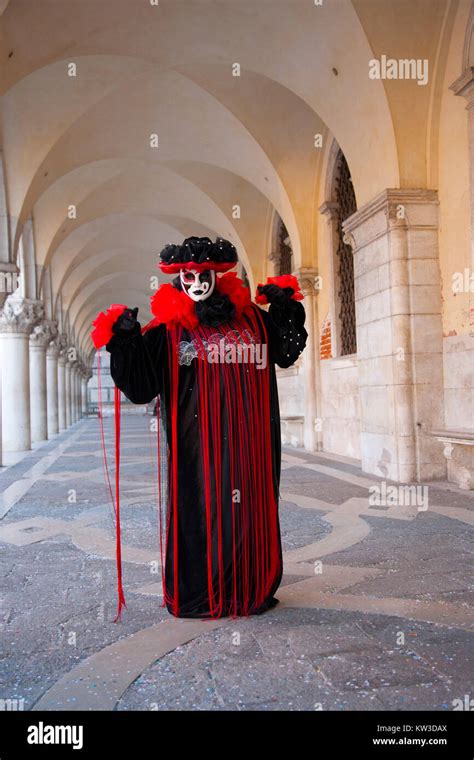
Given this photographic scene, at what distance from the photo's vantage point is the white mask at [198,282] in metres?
3.48

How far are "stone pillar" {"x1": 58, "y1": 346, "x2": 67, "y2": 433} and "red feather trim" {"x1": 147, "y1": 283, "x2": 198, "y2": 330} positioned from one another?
21.2 meters

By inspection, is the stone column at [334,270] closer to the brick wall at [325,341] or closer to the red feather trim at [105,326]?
the brick wall at [325,341]

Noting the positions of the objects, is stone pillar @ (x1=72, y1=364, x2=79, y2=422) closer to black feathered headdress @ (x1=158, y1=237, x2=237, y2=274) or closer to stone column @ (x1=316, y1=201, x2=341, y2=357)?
stone column @ (x1=316, y1=201, x2=341, y2=357)

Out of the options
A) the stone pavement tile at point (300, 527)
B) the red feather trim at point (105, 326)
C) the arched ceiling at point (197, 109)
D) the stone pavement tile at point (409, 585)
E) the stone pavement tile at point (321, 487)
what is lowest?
the stone pavement tile at point (300, 527)

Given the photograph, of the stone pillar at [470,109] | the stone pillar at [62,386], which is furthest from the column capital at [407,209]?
the stone pillar at [62,386]

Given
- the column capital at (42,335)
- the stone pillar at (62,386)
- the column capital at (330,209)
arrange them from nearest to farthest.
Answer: the column capital at (330,209) → the column capital at (42,335) → the stone pillar at (62,386)

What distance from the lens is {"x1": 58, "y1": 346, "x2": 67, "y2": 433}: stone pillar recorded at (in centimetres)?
2477

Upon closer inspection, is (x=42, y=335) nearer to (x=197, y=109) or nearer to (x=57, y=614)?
(x=197, y=109)

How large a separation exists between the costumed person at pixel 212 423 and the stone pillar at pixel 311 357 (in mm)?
9097

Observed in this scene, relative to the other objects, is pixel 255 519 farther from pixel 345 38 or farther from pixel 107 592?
pixel 345 38

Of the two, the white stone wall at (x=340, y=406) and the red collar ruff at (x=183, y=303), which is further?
the white stone wall at (x=340, y=406)

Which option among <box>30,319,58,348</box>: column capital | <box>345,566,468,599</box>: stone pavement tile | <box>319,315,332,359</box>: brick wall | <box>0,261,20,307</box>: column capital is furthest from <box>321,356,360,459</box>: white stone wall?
<box>30,319,58,348</box>: column capital

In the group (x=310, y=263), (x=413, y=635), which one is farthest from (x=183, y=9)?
(x=413, y=635)
